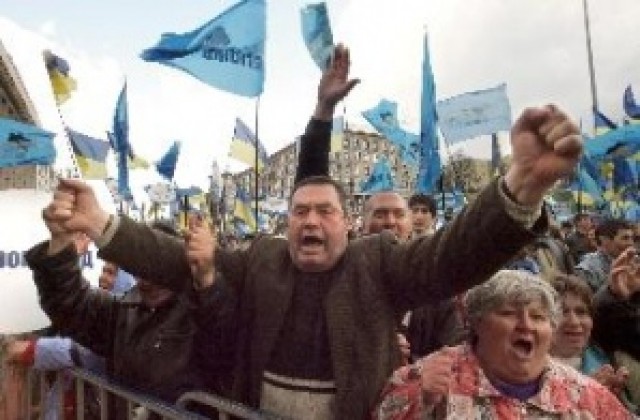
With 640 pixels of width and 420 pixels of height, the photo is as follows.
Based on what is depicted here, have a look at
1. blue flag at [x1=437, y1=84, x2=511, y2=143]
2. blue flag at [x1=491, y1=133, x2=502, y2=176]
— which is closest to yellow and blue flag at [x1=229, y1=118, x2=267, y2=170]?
blue flag at [x1=491, y1=133, x2=502, y2=176]

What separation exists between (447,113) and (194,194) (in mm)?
19916

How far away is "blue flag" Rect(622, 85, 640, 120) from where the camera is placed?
15180 millimetres

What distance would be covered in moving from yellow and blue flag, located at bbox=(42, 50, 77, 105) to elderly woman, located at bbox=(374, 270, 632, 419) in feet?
31.3

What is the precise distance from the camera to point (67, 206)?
245 cm

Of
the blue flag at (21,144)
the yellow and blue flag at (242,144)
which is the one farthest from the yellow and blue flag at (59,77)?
the yellow and blue flag at (242,144)

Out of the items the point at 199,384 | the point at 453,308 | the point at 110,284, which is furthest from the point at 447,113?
the point at 199,384

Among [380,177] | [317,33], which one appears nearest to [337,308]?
[317,33]

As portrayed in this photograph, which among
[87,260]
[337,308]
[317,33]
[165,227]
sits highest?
[317,33]

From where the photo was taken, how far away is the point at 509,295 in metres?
2.59

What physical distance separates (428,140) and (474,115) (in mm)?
879

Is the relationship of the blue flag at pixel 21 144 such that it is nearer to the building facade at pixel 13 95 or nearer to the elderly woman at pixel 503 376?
the elderly woman at pixel 503 376

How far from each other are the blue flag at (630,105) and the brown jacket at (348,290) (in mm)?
14104

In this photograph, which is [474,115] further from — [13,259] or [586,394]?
Result: [586,394]

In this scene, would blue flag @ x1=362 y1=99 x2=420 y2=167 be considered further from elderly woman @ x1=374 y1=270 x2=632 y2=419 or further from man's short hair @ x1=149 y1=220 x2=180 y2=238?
elderly woman @ x1=374 y1=270 x2=632 y2=419
